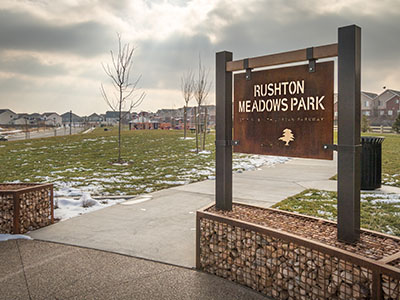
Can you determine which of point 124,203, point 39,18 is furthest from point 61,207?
point 39,18

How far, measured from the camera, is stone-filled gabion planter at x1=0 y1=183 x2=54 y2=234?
4383 mm

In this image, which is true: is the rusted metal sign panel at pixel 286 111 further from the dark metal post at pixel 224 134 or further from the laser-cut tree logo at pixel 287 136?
the dark metal post at pixel 224 134

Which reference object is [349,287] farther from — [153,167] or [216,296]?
[153,167]

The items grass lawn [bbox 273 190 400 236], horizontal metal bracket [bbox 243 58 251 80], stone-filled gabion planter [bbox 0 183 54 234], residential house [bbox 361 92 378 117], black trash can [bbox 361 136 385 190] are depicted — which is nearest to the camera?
horizontal metal bracket [bbox 243 58 251 80]

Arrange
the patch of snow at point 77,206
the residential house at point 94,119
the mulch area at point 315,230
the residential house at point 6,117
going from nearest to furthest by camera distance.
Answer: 1. the mulch area at point 315,230
2. the patch of snow at point 77,206
3. the residential house at point 6,117
4. the residential house at point 94,119

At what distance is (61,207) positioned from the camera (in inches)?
231

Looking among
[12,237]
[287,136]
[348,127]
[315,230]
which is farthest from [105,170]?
[348,127]

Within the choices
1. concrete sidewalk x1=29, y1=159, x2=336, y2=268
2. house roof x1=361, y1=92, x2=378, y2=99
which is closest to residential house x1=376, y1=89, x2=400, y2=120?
house roof x1=361, y1=92, x2=378, y2=99

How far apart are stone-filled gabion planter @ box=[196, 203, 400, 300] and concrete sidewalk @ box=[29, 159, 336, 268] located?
54 centimetres

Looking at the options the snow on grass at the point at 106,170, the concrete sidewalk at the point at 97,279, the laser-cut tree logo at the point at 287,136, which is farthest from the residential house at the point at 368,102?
the concrete sidewalk at the point at 97,279

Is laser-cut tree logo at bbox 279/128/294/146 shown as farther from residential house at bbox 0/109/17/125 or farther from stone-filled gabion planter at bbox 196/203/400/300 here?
residential house at bbox 0/109/17/125

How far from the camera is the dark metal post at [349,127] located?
274 centimetres

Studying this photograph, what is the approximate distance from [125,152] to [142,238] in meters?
12.0

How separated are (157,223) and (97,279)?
1793mm
